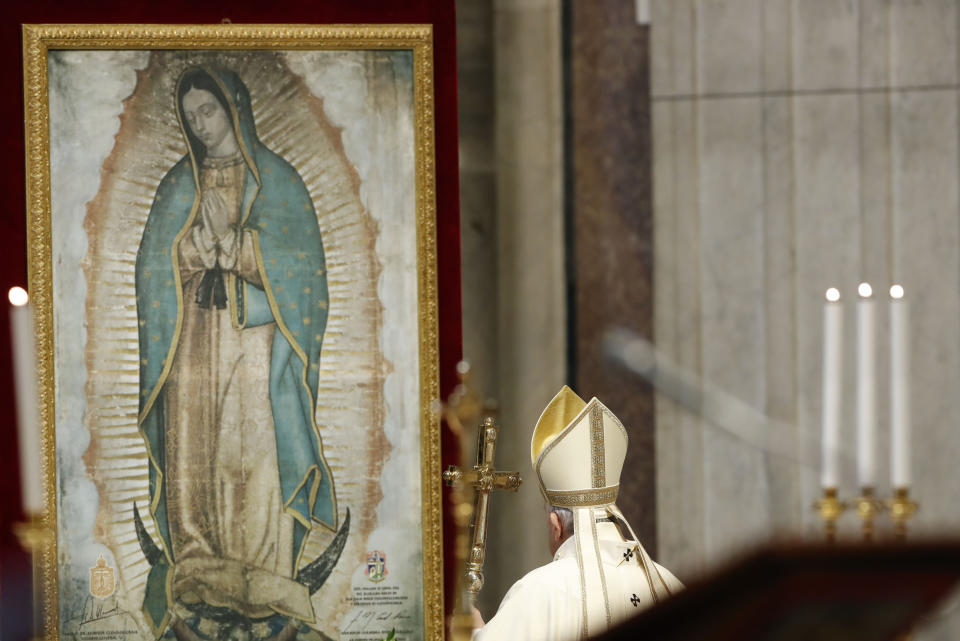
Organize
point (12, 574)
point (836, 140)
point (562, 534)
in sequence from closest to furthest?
point (562, 534) < point (12, 574) < point (836, 140)

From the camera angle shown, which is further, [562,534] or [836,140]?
[836,140]

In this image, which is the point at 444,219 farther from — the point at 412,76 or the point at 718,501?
the point at 718,501

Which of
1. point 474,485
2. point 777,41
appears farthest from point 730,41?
point 474,485

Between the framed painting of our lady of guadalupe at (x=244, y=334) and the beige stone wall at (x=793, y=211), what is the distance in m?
0.89

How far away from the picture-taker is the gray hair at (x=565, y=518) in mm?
3035

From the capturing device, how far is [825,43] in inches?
146

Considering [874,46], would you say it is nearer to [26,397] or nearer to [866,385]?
[866,385]

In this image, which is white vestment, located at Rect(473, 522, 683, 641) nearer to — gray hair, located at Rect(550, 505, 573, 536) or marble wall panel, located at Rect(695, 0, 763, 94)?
gray hair, located at Rect(550, 505, 573, 536)

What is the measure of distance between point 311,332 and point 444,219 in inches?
23.4

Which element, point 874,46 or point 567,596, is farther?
point 874,46

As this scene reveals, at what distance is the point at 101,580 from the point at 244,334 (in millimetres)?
947

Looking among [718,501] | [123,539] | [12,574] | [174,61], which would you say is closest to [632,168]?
[718,501]

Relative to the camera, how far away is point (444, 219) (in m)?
3.62
